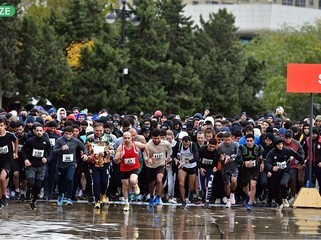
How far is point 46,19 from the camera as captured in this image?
51.2m

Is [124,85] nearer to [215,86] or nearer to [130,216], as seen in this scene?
[215,86]

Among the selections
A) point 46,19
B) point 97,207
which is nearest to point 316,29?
point 46,19

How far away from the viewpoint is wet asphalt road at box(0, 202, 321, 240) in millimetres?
15828

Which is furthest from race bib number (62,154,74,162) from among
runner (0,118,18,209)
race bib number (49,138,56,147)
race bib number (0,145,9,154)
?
race bib number (0,145,9,154)

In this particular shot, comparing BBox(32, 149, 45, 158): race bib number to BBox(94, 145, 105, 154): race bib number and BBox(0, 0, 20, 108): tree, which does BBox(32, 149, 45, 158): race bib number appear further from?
BBox(0, 0, 20, 108): tree

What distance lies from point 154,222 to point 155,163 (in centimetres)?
316

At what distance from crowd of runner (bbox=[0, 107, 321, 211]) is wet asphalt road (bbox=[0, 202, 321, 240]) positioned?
452 millimetres

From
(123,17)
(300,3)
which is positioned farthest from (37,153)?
(300,3)

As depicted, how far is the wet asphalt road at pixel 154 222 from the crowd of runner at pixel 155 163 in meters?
0.45

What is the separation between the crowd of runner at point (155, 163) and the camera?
65.4ft

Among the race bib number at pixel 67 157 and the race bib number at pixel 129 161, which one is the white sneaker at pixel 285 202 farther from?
the race bib number at pixel 67 157

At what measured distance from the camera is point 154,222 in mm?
17734

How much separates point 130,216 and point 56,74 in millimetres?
27195

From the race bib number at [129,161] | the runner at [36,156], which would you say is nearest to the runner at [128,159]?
the race bib number at [129,161]
